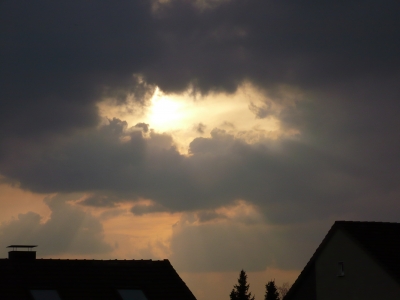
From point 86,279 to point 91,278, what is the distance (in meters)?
0.36

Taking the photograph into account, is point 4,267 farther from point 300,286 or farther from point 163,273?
point 300,286

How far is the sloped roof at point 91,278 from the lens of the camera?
38.9 m

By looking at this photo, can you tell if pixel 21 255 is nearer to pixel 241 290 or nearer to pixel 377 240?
pixel 377 240

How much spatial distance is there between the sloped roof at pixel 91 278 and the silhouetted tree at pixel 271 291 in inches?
2230

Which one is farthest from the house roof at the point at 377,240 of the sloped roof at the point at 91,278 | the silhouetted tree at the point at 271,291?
the silhouetted tree at the point at 271,291

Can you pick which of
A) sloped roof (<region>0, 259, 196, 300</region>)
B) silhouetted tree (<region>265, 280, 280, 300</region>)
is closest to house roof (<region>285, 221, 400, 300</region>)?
sloped roof (<region>0, 259, 196, 300</region>)

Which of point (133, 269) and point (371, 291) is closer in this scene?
point (371, 291)

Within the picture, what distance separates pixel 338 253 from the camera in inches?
1658

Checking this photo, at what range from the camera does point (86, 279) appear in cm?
4059

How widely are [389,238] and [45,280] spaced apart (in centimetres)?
2107

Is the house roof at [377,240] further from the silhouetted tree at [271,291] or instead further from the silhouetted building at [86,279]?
the silhouetted tree at [271,291]

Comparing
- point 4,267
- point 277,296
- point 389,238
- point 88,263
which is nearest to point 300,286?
point 389,238

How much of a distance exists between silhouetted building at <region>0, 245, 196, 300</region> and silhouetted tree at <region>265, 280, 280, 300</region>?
56723 millimetres

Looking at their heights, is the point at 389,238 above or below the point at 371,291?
above
